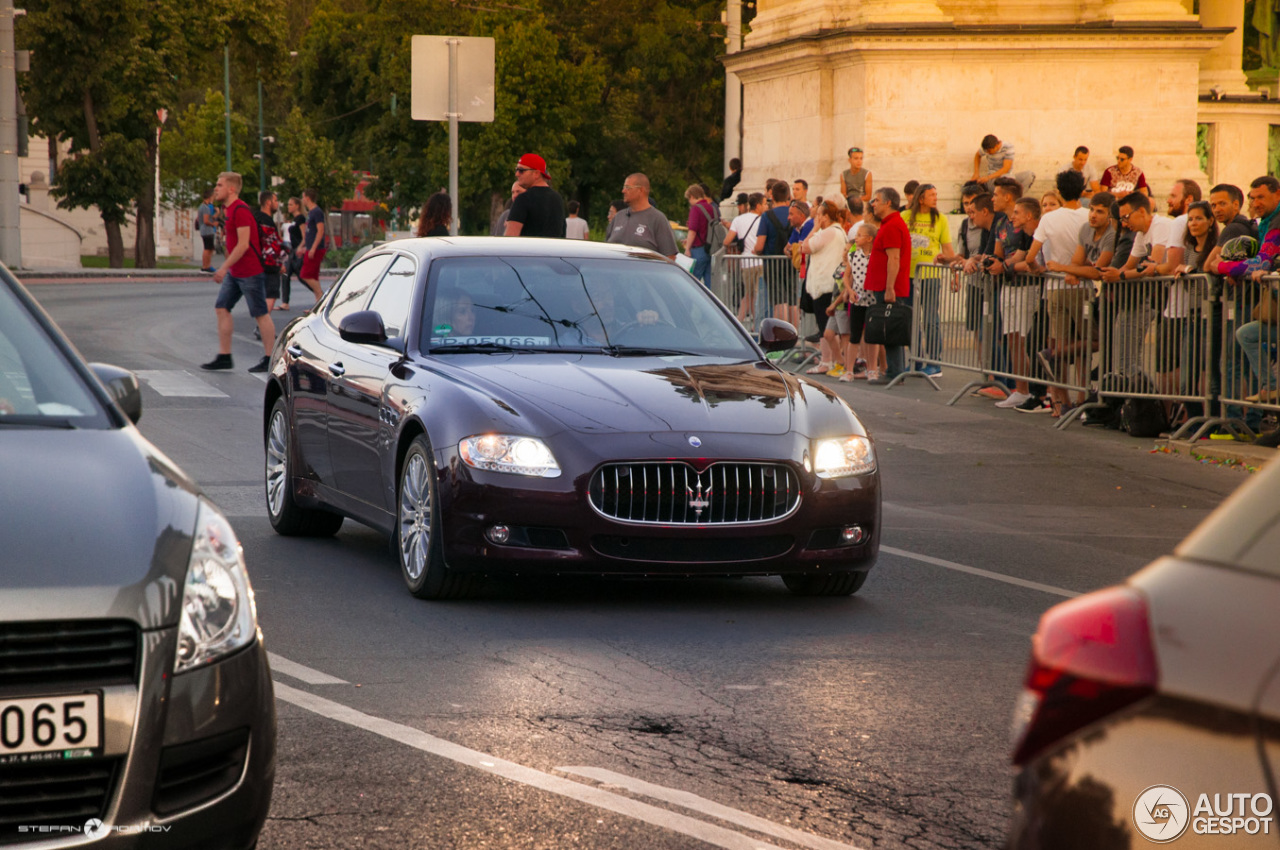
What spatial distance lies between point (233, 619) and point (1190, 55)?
69.8 feet

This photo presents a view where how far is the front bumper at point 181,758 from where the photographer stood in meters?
3.59

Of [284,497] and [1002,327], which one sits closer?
[284,497]

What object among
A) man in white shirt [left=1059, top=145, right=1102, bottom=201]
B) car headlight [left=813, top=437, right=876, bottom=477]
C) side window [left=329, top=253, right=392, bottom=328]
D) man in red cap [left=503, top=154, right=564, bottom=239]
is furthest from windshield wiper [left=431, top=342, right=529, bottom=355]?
man in white shirt [left=1059, top=145, right=1102, bottom=201]

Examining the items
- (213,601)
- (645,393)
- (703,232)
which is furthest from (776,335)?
(703,232)

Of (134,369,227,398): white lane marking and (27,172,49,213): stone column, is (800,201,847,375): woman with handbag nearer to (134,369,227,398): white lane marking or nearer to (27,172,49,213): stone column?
(134,369,227,398): white lane marking

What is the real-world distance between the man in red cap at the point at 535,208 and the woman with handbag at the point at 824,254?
3441 mm

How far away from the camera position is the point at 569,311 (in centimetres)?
869

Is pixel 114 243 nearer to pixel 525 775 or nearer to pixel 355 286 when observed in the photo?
pixel 355 286

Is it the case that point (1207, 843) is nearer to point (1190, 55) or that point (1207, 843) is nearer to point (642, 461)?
point (642, 461)

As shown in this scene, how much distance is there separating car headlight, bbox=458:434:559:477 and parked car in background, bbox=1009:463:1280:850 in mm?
4921

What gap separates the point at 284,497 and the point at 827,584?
2.94m

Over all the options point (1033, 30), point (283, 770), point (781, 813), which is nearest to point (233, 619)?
point (283, 770)

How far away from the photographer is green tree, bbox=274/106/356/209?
83688mm

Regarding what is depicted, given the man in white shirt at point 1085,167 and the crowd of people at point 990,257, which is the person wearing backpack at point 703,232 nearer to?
the crowd of people at point 990,257
